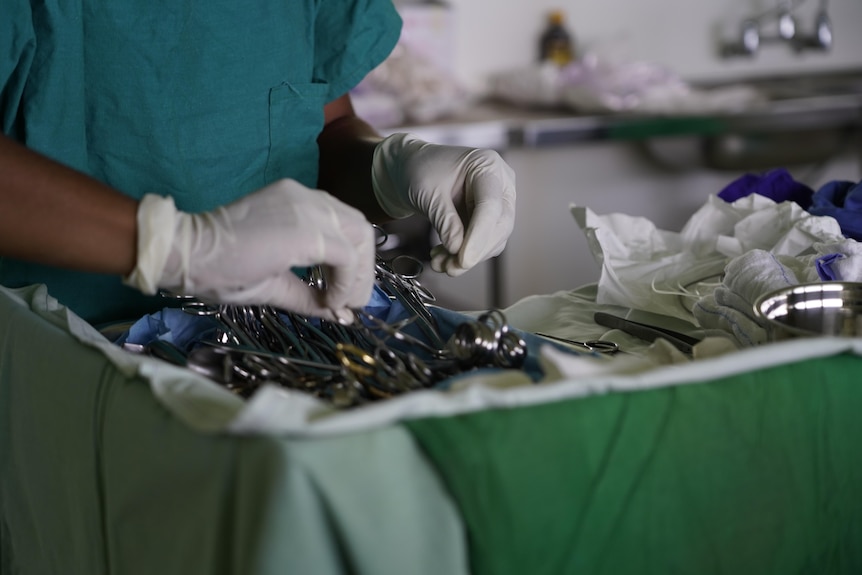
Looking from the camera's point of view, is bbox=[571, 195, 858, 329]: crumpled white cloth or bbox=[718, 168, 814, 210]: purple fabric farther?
bbox=[718, 168, 814, 210]: purple fabric

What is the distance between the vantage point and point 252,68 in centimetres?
124

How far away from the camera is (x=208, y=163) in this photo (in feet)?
4.01

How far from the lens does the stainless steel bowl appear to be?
91 cm

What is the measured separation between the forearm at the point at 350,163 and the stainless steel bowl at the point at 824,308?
62 cm

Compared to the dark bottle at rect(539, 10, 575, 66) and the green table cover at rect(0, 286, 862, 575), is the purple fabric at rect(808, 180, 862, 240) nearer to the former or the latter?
the green table cover at rect(0, 286, 862, 575)

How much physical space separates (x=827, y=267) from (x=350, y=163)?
0.68 metres

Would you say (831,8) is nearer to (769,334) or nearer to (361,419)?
(769,334)

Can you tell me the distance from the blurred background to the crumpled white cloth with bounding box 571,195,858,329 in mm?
1379

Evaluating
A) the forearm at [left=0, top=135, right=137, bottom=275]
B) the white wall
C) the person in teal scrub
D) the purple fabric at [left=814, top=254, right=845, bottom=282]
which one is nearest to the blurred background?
the white wall

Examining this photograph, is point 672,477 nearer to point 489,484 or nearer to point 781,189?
point 489,484

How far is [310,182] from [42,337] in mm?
522

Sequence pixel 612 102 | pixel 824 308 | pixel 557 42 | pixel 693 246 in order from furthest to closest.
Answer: pixel 557 42, pixel 612 102, pixel 693 246, pixel 824 308

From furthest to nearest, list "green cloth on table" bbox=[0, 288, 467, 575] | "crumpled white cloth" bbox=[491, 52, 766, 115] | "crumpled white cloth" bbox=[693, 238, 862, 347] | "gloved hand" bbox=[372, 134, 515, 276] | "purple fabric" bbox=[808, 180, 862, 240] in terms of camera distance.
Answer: "crumpled white cloth" bbox=[491, 52, 766, 115], "purple fabric" bbox=[808, 180, 862, 240], "gloved hand" bbox=[372, 134, 515, 276], "crumpled white cloth" bbox=[693, 238, 862, 347], "green cloth on table" bbox=[0, 288, 467, 575]

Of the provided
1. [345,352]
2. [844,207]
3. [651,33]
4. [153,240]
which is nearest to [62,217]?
[153,240]
